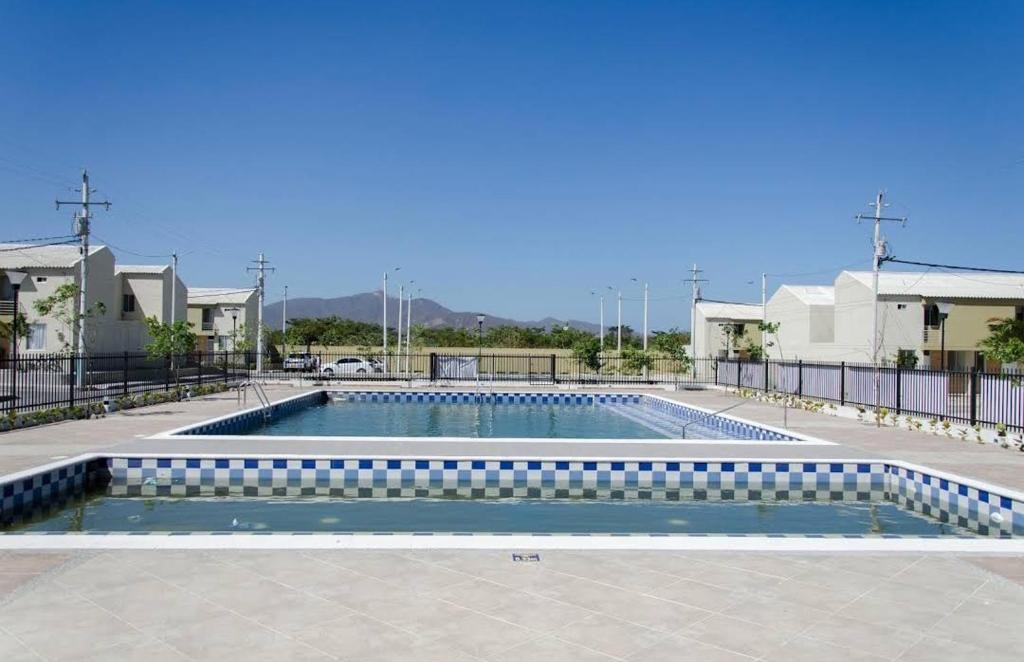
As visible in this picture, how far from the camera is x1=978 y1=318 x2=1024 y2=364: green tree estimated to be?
23.6 metres

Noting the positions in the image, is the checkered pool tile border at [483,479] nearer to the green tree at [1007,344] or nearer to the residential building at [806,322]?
the green tree at [1007,344]

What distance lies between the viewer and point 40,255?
1339 inches

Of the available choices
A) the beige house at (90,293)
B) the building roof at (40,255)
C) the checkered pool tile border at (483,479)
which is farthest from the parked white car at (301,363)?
the checkered pool tile border at (483,479)

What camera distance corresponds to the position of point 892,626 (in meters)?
4.46

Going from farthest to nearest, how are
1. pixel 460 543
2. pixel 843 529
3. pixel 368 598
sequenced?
1. pixel 843 529
2. pixel 460 543
3. pixel 368 598

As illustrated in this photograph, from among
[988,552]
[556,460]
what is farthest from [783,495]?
[988,552]

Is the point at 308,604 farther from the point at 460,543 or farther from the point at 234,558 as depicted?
the point at 460,543

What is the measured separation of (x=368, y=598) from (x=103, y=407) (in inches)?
544

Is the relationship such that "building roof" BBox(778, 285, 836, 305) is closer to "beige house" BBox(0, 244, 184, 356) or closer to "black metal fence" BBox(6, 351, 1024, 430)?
"black metal fence" BBox(6, 351, 1024, 430)

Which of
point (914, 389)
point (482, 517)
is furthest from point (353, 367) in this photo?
point (482, 517)

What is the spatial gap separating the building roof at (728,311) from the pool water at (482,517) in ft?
125

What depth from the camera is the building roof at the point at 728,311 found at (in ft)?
155

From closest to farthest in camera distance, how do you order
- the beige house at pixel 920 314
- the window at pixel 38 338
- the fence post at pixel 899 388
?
1. the fence post at pixel 899 388
2. the window at pixel 38 338
3. the beige house at pixel 920 314

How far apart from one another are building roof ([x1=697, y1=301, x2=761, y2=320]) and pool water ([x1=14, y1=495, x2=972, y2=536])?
38.2m
